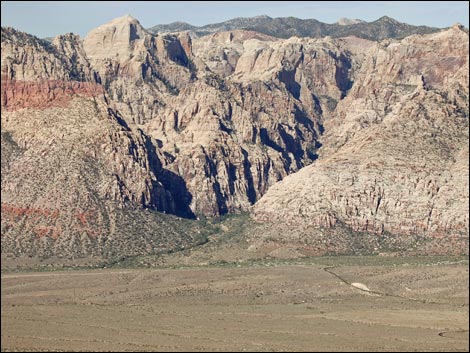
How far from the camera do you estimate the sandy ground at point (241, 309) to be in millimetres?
130375

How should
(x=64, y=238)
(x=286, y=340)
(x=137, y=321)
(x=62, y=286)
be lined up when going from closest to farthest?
(x=286, y=340) < (x=137, y=321) < (x=62, y=286) < (x=64, y=238)

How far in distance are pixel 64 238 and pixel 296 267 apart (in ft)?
134

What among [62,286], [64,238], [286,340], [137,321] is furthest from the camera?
[64,238]

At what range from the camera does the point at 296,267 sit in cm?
19038

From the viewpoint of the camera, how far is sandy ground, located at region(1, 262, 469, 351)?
428 ft

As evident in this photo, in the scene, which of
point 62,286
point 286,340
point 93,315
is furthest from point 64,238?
point 286,340

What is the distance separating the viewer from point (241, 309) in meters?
156

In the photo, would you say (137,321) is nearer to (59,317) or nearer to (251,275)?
(59,317)

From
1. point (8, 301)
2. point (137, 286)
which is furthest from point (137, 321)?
point (137, 286)

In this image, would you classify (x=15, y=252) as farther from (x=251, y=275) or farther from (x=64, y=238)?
(x=251, y=275)

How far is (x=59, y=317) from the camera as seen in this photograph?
5694 inches

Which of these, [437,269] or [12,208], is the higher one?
[12,208]

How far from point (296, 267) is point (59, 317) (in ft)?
184

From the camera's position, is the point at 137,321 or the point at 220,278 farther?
the point at 220,278
